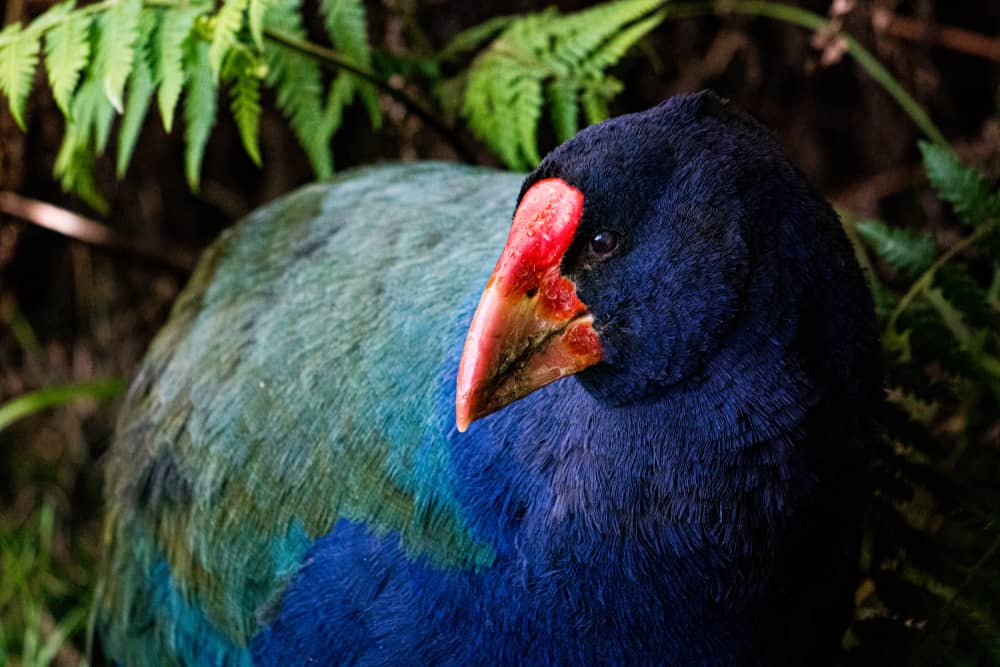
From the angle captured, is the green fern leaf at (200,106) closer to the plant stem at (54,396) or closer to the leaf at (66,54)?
the leaf at (66,54)

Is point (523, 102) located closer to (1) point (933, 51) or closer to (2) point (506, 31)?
(2) point (506, 31)

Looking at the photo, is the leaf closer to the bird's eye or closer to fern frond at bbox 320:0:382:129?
fern frond at bbox 320:0:382:129

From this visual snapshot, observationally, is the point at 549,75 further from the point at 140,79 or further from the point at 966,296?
the point at 966,296

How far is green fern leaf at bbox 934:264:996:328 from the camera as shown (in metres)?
2.29

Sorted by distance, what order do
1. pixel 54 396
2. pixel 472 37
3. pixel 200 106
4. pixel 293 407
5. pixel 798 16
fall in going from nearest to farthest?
pixel 293 407 → pixel 200 106 → pixel 472 37 → pixel 54 396 → pixel 798 16

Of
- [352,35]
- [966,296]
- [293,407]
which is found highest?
[352,35]

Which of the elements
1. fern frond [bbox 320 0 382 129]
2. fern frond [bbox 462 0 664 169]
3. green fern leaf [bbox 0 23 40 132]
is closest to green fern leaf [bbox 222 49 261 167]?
fern frond [bbox 320 0 382 129]

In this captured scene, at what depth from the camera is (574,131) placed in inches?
102

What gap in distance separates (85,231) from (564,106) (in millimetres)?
1657

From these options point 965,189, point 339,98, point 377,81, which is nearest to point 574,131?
point 377,81

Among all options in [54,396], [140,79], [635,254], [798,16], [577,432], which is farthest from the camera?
[798,16]

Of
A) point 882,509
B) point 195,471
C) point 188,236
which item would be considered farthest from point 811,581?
point 188,236

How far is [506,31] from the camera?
2889 mm

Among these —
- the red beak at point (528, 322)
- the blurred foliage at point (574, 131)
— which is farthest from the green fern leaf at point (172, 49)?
the red beak at point (528, 322)
